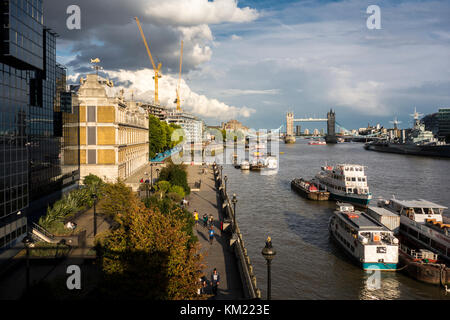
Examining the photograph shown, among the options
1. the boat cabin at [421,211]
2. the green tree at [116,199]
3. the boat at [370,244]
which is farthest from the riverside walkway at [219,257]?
the boat cabin at [421,211]

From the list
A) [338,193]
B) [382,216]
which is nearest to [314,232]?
[382,216]

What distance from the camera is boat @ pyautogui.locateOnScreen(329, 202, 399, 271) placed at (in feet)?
83.4

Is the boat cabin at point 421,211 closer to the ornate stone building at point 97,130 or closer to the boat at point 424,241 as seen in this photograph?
the boat at point 424,241

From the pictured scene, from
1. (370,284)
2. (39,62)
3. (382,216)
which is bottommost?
(370,284)

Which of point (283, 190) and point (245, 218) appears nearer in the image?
point (245, 218)

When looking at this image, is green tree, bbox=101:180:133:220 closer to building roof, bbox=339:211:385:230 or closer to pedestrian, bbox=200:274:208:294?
pedestrian, bbox=200:274:208:294

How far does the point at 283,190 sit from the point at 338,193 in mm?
11725

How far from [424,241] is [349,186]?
22.2 meters

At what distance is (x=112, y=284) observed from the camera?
1323 centimetres

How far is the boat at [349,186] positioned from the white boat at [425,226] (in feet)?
43.2

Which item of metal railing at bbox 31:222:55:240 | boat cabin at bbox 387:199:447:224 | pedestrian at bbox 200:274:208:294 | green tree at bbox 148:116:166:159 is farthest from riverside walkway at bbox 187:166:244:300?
green tree at bbox 148:116:166:159

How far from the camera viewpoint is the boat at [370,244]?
25422mm
